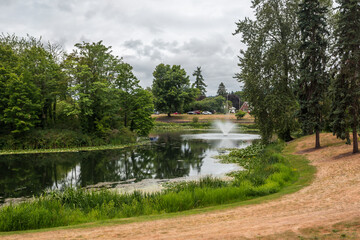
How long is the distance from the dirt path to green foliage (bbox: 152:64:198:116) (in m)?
78.4

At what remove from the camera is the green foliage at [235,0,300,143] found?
31.0 m

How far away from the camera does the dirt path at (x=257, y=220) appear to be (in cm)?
722

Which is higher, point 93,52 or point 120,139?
point 93,52

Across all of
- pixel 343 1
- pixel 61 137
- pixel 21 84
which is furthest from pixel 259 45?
pixel 21 84

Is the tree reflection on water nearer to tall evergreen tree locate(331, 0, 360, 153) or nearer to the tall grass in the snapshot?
the tall grass

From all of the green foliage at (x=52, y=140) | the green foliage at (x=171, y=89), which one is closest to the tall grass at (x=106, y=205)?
the green foliage at (x=52, y=140)

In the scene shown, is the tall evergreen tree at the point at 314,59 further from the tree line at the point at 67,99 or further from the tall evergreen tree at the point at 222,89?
the tall evergreen tree at the point at 222,89

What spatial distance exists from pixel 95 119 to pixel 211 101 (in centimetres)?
8273

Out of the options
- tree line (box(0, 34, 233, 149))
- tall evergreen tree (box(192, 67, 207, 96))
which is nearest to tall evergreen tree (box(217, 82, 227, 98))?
tall evergreen tree (box(192, 67, 207, 96))

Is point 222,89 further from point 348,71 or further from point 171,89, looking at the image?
point 348,71

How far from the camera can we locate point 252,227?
7445 mm

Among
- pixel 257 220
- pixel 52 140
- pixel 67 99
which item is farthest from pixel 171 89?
pixel 257 220

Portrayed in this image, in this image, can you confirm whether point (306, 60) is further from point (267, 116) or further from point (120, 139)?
point (120, 139)

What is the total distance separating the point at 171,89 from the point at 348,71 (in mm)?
73852
